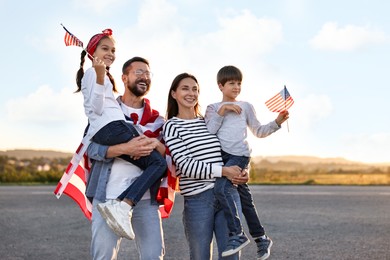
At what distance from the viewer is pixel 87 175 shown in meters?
5.07

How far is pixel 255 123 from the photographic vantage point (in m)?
5.18

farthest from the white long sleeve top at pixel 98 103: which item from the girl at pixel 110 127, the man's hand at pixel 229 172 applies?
the man's hand at pixel 229 172

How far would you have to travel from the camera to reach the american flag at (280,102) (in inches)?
212

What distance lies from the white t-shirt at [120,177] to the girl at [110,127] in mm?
80

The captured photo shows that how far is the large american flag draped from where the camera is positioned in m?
4.88

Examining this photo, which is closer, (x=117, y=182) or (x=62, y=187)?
(x=117, y=182)

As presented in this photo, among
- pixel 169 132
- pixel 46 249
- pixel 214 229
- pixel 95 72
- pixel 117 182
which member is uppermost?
pixel 95 72

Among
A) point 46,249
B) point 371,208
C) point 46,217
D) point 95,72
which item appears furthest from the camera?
point 371,208

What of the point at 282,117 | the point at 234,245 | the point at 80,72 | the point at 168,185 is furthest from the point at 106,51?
the point at 234,245

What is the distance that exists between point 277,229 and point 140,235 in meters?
5.65

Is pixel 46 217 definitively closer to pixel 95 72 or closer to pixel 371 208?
pixel 371 208

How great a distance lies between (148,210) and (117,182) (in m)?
0.31

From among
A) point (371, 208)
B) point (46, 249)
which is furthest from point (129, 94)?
point (371, 208)

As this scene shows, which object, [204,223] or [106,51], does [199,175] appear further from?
[106,51]
